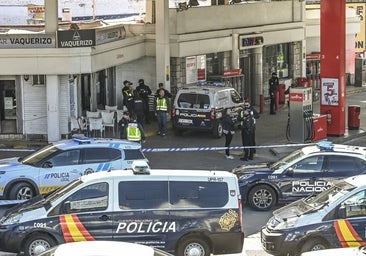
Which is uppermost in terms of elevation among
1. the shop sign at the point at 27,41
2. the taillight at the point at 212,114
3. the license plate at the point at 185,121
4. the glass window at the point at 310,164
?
the shop sign at the point at 27,41

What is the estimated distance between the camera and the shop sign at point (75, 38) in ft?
85.7

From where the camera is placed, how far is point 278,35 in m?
37.3

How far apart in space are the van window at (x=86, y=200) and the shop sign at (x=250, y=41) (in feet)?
73.7

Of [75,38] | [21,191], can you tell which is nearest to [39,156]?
[21,191]

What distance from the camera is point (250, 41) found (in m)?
35.3

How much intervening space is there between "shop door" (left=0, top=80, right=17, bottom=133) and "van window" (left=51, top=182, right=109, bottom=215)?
1455 cm

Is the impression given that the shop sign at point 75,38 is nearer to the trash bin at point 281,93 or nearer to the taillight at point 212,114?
the taillight at point 212,114

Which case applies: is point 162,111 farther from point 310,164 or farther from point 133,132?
point 310,164

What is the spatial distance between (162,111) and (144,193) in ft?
47.7

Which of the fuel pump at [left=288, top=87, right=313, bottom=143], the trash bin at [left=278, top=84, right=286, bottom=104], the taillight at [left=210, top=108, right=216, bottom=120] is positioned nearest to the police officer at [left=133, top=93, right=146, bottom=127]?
the taillight at [left=210, top=108, right=216, bottom=120]

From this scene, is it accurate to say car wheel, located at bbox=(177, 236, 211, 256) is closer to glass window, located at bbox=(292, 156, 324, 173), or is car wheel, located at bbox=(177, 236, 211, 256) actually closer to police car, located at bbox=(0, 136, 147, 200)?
glass window, located at bbox=(292, 156, 324, 173)

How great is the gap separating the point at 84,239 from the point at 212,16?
21.6 m

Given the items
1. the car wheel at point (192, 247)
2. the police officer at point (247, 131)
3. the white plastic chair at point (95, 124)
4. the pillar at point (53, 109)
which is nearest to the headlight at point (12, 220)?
the car wheel at point (192, 247)

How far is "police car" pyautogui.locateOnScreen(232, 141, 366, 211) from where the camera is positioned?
17.0 metres
